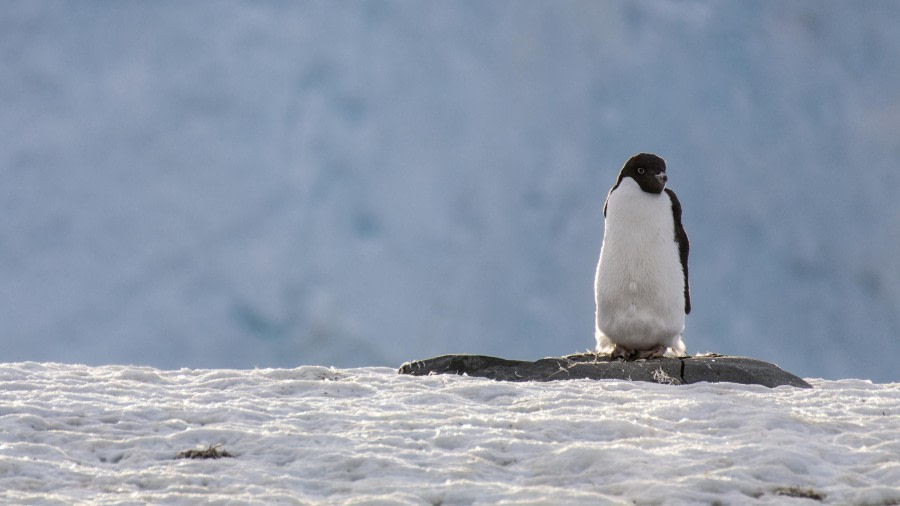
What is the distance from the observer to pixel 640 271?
9969 mm

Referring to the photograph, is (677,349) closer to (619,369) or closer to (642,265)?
(642,265)

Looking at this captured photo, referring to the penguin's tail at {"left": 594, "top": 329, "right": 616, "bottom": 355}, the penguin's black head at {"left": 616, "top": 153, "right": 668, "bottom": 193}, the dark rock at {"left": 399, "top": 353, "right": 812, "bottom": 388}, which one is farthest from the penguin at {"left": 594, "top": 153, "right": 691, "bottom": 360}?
the dark rock at {"left": 399, "top": 353, "right": 812, "bottom": 388}

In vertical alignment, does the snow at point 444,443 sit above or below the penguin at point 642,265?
below

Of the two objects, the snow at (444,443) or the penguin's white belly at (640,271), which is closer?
the snow at (444,443)

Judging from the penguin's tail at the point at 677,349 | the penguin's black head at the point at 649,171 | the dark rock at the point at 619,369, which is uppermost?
the penguin's black head at the point at 649,171

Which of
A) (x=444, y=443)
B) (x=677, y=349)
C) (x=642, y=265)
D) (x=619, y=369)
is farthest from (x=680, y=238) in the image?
(x=444, y=443)

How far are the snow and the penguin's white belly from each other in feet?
5.54

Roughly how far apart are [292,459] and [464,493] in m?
1.28

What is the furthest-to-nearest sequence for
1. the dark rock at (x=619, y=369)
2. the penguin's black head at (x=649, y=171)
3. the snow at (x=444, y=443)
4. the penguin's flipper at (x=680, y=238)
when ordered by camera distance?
1. the penguin's flipper at (x=680, y=238)
2. the penguin's black head at (x=649, y=171)
3. the dark rock at (x=619, y=369)
4. the snow at (x=444, y=443)

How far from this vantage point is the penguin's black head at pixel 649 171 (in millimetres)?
9961

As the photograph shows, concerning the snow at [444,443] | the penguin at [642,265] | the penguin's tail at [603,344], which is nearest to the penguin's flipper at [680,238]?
the penguin at [642,265]

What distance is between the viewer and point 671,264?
10125mm

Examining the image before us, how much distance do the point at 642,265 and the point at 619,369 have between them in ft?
4.50

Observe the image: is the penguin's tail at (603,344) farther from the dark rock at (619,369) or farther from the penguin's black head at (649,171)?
the penguin's black head at (649,171)
